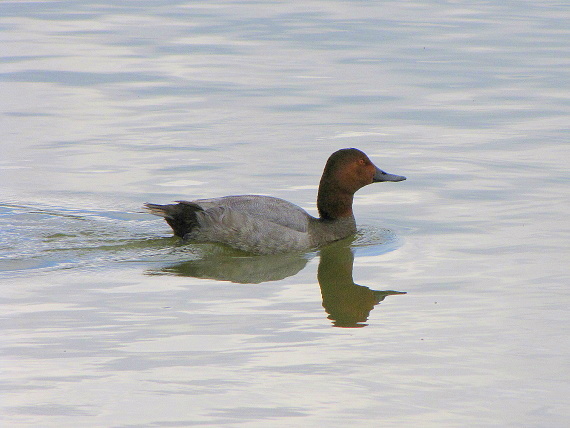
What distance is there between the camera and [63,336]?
6977mm

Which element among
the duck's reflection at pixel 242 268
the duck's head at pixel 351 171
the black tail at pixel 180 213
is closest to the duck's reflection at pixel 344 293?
the duck's reflection at pixel 242 268

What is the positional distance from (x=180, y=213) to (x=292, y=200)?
1.58m

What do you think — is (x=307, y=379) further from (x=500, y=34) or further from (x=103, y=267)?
(x=500, y=34)

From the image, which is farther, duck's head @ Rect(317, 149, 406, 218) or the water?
duck's head @ Rect(317, 149, 406, 218)

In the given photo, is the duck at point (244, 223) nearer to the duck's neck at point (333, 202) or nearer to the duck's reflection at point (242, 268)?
the duck's reflection at point (242, 268)

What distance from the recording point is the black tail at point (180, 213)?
964 centimetres

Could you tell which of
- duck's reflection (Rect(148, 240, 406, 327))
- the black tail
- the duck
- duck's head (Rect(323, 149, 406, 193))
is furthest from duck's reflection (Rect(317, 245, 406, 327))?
the black tail

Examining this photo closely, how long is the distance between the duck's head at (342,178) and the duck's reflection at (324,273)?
47cm

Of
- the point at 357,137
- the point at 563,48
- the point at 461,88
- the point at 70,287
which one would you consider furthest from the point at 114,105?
the point at 563,48

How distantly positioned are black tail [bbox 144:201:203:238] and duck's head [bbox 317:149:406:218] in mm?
1346

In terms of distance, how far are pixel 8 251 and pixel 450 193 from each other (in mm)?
4319

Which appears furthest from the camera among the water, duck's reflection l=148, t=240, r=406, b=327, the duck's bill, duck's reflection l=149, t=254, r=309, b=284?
the duck's bill

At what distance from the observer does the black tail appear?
31.6 feet

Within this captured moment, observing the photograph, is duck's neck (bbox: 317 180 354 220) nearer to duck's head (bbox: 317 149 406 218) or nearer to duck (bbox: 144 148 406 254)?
duck's head (bbox: 317 149 406 218)
